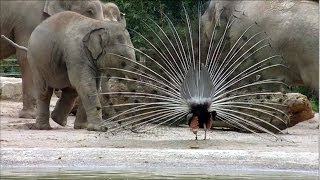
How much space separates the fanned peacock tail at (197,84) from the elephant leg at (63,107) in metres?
1.97

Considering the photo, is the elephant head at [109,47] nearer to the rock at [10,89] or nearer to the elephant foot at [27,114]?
the elephant foot at [27,114]

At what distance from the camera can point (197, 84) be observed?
12430 mm

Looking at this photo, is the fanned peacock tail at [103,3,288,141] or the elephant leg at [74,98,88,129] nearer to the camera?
the fanned peacock tail at [103,3,288,141]

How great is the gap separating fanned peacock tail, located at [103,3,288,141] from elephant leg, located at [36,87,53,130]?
164 cm

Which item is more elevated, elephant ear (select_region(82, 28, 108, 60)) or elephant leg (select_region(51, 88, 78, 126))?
elephant ear (select_region(82, 28, 108, 60))

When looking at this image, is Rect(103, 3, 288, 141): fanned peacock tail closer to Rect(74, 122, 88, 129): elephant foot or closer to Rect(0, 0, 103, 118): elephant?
Rect(74, 122, 88, 129): elephant foot

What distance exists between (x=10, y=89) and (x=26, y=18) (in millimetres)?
3148

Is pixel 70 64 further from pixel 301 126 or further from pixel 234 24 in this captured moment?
pixel 301 126

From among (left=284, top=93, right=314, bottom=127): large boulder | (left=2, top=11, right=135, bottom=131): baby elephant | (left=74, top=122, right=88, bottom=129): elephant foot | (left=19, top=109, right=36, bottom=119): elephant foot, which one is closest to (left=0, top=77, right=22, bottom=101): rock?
(left=19, top=109, right=36, bottom=119): elephant foot

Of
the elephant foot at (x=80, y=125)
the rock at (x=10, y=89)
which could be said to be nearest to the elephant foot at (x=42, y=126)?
the elephant foot at (x=80, y=125)

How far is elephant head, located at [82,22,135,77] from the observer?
1409 cm

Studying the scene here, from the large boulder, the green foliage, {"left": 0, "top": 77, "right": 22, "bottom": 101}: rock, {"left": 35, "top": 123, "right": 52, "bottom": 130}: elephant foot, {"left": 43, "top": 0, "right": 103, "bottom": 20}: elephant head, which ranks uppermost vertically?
the green foliage

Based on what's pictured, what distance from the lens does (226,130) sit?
1509cm

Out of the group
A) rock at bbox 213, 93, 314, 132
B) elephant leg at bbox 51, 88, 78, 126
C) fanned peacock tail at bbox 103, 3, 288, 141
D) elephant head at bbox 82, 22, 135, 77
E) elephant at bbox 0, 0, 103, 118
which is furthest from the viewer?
elephant at bbox 0, 0, 103, 118
